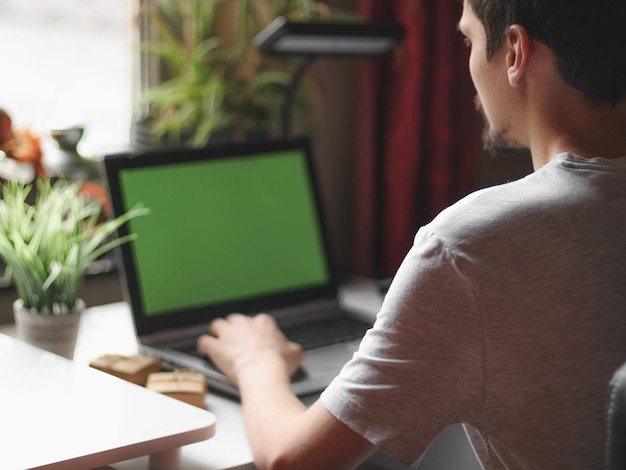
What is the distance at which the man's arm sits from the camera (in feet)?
3.07

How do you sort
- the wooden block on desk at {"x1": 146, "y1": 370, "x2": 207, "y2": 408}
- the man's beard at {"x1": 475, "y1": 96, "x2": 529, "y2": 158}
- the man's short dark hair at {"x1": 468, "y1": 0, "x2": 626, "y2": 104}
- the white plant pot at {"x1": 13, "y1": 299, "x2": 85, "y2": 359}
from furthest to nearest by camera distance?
1. the white plant pot at {"x1": 13, "y1": 299, "x2": 85, "y2": 359}
2. the wooden block on desk at {"x1": 146, "y1": 370, "x2": 207, "y2": 408}
3. the man's beard at {"x1": 475, "y1": 96, "x2": 529, "y2": 158}
4. the man's short dark hair at {"x1": 468, "y1": 0, "x2": 626, "y2": 104}

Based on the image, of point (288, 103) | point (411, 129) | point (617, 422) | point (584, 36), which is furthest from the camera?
point (411, 129)

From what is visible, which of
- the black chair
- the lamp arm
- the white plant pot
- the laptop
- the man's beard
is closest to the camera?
the black chair

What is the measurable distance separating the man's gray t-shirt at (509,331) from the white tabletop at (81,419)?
0.73ft

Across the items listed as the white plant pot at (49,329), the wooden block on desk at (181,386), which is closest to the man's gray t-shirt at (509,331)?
the wooden block on desk at (181,386)

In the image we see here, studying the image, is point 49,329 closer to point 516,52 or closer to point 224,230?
point 224,230

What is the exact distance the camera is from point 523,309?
889 mm

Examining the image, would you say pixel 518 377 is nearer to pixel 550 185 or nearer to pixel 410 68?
pixel 550 185

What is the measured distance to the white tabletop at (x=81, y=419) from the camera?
0.95 m

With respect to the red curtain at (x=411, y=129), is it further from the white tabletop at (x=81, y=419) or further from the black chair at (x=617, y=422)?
the black chair at (x=617, y=422)

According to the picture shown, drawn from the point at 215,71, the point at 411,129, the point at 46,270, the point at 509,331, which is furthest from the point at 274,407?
the point at 411,129

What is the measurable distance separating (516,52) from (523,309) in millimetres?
269

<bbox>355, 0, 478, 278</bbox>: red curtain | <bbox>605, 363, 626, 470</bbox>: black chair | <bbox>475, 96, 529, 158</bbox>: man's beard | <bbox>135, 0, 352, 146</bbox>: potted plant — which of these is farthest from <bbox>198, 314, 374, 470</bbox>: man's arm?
<bbox>355, 0, 478, 278</bbox>: red curtain

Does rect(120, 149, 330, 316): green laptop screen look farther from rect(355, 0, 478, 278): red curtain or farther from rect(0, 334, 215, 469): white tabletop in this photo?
rect(355, 0, 478, 278): red curtain
